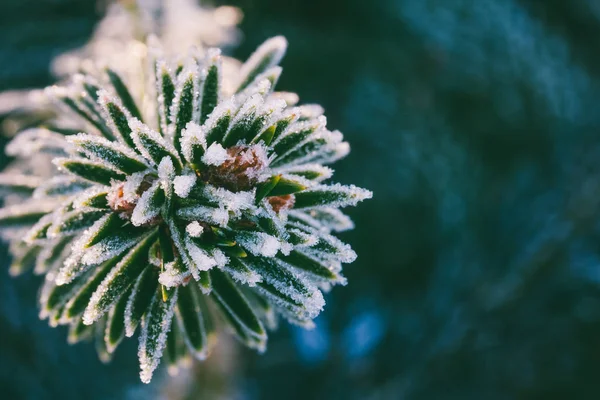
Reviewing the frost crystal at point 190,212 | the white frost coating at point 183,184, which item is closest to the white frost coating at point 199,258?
the frost crystal at point 190,212

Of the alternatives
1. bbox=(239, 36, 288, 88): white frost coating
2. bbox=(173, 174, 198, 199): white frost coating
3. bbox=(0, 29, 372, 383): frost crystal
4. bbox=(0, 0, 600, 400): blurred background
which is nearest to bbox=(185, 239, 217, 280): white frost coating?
bbox=(0, 29, 372, 383): frost crystal

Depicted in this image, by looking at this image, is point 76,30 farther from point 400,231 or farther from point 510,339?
point 510,339

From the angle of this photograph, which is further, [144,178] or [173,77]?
[173,77]

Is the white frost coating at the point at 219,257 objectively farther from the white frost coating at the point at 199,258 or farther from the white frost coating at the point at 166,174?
the white frost coating at the point at 166,174

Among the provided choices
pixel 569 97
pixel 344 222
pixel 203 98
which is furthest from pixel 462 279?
pixel 203 98

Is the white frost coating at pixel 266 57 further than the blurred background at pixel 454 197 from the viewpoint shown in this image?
No

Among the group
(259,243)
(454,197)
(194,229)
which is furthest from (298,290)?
(454,197)

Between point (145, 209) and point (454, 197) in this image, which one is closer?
point (145, 209)

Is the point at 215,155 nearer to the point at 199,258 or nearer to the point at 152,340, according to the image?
the point at 199,258
